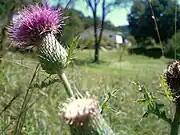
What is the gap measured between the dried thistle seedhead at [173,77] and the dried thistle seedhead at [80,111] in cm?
42

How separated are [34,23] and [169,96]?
2.23 ft

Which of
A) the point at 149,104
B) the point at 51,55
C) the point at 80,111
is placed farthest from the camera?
the point at 51,55

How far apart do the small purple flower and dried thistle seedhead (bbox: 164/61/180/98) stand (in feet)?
1.76

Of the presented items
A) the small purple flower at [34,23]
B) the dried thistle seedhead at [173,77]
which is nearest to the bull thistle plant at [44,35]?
the small purple flower at [34,23]

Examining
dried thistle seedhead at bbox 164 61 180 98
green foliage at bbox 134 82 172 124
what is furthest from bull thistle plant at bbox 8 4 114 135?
dried thistle seedhead at bbox 164 61 180 98

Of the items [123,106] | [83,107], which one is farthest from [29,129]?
[83,107]

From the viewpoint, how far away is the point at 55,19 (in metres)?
1.71

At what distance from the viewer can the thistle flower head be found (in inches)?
42.3

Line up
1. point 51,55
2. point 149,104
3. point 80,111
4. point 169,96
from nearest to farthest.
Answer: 1. point 80,111
2. point 169,96
3. point 149,104
4. point 51,55

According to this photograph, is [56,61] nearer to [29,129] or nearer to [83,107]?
[83,107]

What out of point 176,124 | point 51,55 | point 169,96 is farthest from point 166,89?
point 51,55

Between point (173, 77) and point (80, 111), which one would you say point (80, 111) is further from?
point (173, 77)

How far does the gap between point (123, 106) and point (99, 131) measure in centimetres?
287

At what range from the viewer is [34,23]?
5.43 feet
